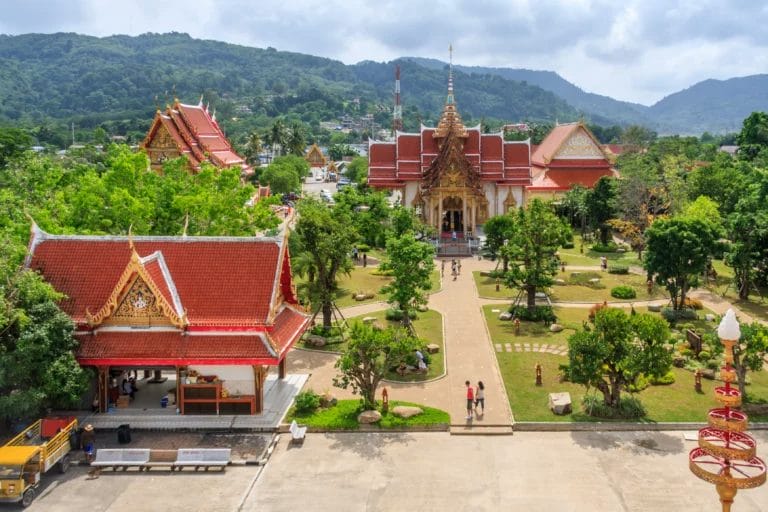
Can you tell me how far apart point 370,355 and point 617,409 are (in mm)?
9268

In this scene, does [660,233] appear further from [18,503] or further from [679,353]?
[18,503]

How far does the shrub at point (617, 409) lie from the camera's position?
2477 cm

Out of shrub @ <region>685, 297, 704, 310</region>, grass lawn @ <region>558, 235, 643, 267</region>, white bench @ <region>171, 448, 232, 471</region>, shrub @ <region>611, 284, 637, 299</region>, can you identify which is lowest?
white bench @ <region>171, 448, 232, 471</region>

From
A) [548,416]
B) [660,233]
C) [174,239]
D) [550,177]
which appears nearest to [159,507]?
[174,239]

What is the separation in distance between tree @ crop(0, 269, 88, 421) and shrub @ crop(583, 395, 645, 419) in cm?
1803

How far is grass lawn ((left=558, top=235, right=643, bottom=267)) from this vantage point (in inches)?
2113

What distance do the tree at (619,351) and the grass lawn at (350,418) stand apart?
16.9 ft

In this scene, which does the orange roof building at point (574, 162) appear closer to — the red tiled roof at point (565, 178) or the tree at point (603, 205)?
the red tiled roof at point (565, 178)

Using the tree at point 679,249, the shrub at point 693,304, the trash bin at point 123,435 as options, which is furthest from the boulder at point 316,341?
the shrub at point 693,304

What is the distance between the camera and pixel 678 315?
37.1 m

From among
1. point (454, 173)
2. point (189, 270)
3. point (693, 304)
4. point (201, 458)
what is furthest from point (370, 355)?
point (454, 173)

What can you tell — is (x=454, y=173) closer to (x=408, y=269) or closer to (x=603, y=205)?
(x=603, y=205)

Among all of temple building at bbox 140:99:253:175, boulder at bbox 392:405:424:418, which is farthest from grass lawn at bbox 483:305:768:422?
temple building at bbox 140:99:253:175

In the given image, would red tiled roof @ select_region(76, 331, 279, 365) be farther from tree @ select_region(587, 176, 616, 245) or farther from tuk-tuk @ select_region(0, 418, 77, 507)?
tree @ select_region(587, 176, 616, 245)
